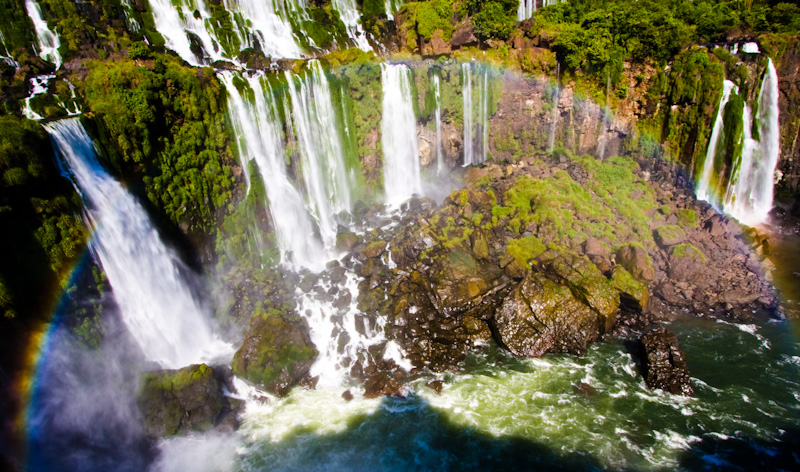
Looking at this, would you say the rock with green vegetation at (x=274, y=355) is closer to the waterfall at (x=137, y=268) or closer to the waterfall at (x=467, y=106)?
the waterfall at (x=137, y=268)

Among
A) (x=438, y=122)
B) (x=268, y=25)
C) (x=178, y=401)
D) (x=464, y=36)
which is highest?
(x=268, y=25)

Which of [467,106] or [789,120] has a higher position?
[467,106]

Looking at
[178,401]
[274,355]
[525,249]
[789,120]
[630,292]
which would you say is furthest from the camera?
[789,120]

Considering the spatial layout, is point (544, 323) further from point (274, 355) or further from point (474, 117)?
point (474, 117)

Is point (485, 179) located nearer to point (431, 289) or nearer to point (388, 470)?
point (431, 289)

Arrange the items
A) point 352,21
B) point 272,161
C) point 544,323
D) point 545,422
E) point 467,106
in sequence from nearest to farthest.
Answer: point 545,422 < point 544,323 < point 272,161 < point 467,106 < point 352,21

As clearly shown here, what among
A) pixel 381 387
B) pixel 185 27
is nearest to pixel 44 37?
pixel 185 27

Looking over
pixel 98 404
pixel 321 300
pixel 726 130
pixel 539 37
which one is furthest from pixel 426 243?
pixel 726 130
